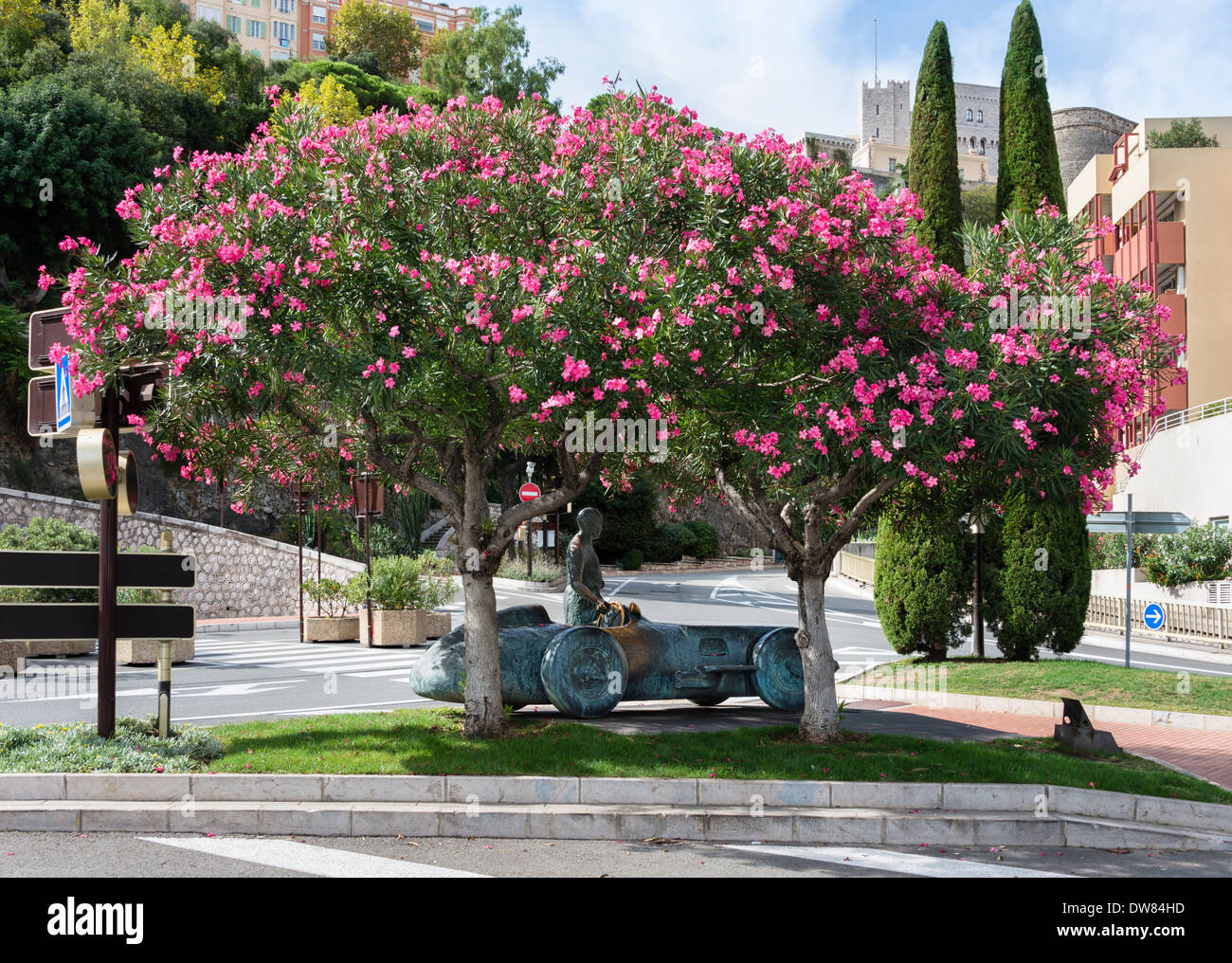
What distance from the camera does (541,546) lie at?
45625mm

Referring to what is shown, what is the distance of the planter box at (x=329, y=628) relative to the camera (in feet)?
73.3

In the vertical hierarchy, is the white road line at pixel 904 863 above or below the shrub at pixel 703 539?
below

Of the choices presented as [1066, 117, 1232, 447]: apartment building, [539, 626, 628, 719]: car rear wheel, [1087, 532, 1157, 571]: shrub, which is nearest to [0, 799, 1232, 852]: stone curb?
[539, 626, 628, 719]: car rear wheel

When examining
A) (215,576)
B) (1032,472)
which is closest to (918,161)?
(1032,472)

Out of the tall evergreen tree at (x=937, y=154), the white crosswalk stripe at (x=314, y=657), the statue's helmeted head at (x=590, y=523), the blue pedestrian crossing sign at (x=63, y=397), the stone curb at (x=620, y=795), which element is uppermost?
the tall evergreen tree at (x=937, y=154)

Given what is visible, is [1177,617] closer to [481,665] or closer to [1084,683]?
[1084,683]

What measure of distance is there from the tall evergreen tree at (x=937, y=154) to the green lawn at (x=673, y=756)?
10593mm

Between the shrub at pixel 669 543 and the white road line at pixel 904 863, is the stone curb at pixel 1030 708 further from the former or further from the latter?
the shrub at pixel 669 543

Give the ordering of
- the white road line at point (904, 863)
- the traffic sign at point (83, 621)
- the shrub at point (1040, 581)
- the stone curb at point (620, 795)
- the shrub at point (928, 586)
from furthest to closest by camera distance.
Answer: the shrub at point (928, 586), the shrub at point (1040, 581), the traffic sign at point (83, 621), the stone curb at point (620, 795), the white road line at point (904, 863)

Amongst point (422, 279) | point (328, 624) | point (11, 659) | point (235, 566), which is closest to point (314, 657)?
point (328, 624)

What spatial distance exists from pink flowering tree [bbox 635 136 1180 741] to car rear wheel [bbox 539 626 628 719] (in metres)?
2.40

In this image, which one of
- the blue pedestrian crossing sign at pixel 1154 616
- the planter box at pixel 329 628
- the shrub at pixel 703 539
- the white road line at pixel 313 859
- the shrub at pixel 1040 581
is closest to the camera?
the white road line at pixel 313 859

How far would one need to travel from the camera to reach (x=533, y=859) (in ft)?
22.6

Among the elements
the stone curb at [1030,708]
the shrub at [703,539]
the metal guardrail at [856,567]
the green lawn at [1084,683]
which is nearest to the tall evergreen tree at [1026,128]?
the green lawn at [1084,683]
